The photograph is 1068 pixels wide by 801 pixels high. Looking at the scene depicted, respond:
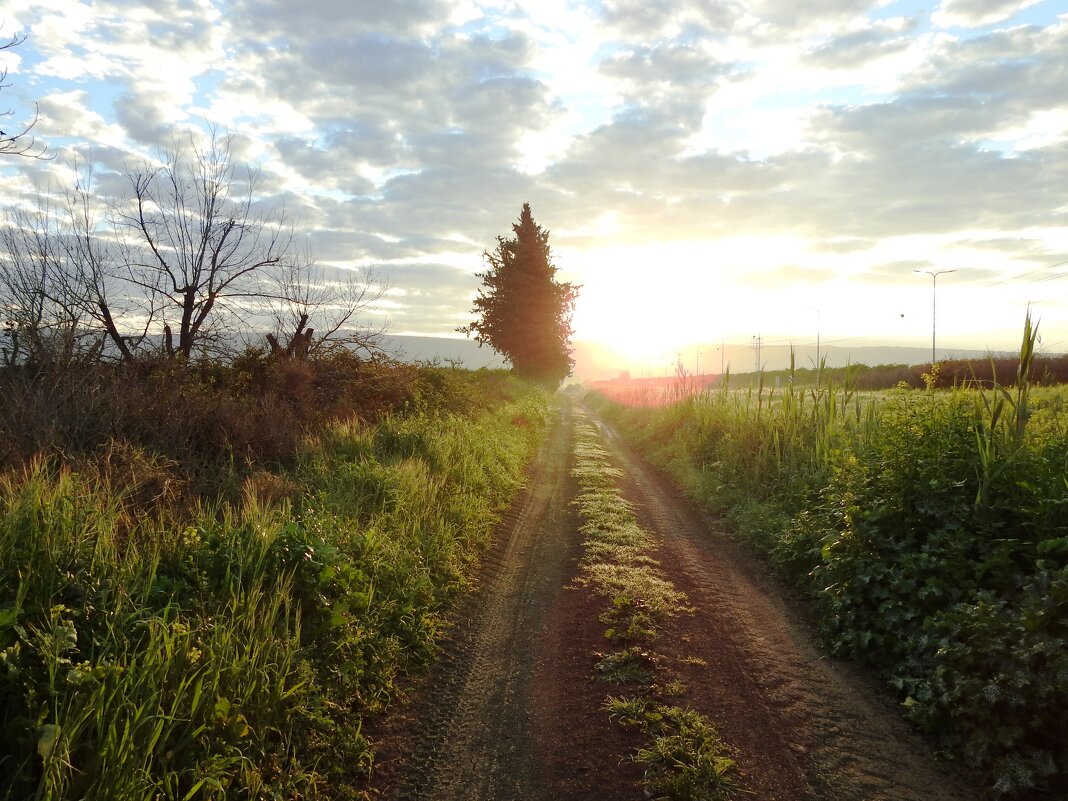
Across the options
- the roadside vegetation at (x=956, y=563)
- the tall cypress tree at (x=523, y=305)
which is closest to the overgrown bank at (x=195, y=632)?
the roadside vegetation at (x=956, y=563)

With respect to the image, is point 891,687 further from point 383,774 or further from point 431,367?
point 431,367

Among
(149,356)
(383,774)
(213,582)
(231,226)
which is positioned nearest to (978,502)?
→ (383,774)

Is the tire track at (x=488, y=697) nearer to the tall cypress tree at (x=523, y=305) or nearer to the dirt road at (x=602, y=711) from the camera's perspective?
the dirt road at (x=602, y=711)

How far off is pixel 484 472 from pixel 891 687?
7.53m

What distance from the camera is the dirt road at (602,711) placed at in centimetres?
362

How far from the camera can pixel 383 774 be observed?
375 centimetres

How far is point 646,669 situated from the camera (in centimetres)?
485

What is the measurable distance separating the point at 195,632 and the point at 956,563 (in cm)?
560

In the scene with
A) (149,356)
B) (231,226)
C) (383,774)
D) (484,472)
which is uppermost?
(231,226)

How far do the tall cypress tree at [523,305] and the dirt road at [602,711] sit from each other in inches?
1196

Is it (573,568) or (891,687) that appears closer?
(891,687)

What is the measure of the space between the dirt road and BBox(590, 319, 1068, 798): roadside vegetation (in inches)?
13.4

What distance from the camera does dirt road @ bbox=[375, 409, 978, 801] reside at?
3617mm

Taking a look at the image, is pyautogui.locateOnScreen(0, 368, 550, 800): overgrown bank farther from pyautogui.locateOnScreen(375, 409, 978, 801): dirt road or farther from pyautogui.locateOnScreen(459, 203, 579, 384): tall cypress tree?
pyautogui.locateOnScreen(459, 203, 579, 384): tall cypress tree
